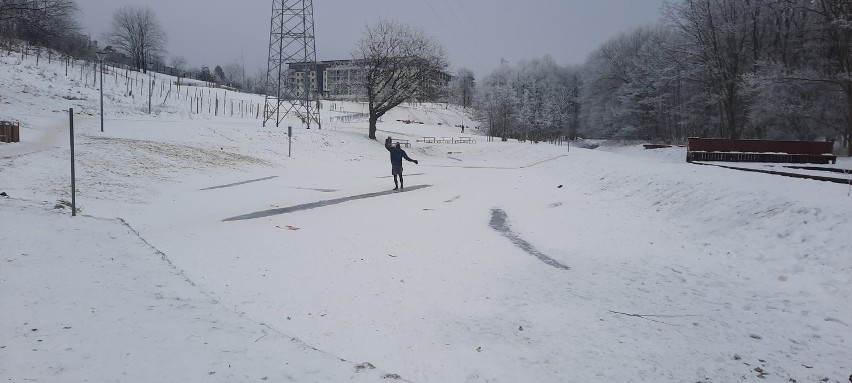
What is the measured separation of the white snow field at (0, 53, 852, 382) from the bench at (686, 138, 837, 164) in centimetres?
1240

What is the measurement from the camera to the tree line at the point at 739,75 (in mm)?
30766

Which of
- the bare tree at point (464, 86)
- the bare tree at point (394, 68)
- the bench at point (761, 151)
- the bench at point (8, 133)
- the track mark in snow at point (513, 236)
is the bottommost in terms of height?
the track mark in snow at point (513, 236)

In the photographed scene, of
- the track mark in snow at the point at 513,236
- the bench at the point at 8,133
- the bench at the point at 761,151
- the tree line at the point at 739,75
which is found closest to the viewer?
the track mark in snow at the point at 513,236

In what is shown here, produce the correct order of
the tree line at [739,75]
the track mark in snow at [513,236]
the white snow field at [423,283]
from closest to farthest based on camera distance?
the white snow field at [423,283] < the track mark in snow at [513,236] < the tree line at [739,75]

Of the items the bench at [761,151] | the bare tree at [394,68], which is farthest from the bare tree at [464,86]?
the bench at [761,151]

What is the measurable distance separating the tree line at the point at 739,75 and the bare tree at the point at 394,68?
21.6m

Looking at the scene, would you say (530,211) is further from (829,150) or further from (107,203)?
(829,150)

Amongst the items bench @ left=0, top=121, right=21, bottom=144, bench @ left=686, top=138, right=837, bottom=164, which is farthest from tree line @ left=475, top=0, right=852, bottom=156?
bench @ left=0, top=121, right=21, bottom=144

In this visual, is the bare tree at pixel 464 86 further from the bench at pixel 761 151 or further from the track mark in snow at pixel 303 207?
the track mark in snow at pixel 303 207

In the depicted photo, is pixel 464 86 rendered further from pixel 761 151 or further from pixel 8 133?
pixel 8 133

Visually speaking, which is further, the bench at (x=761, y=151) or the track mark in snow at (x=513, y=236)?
the bench at (x=761, y=151)

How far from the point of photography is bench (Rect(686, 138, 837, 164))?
82.2ft

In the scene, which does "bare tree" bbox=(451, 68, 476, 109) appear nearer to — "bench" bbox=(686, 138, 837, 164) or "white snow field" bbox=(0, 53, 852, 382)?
"bench" bbox=(686, 138, 837, 164)

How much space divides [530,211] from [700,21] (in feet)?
116
